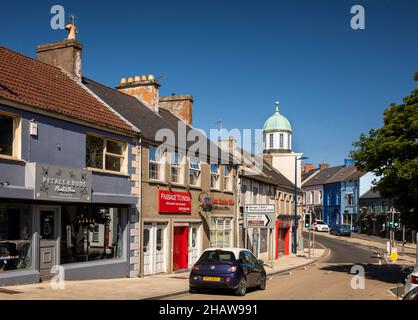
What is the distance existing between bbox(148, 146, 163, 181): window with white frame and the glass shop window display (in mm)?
2798

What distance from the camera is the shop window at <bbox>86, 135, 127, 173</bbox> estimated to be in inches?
770

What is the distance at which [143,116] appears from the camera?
84.0 ft

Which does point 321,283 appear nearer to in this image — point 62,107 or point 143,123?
point 143,123

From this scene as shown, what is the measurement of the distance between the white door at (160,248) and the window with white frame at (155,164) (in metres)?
2.16

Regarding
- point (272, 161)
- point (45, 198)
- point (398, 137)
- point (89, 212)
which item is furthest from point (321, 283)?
point (272, 161)

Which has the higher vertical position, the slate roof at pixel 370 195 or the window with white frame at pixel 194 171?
the window with white frame at pixel 194 171

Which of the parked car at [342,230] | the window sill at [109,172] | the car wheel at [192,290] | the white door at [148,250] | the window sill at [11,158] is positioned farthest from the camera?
the parked car at [342,230]

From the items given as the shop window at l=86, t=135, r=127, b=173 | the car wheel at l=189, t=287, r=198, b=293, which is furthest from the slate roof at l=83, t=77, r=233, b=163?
the car wheel at l=189, t=287, r=198, b=293

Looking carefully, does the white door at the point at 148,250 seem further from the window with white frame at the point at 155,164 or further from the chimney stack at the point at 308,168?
the chimney stack at the point at 308,168

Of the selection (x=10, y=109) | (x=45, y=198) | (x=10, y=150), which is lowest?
(x=45, y=198)

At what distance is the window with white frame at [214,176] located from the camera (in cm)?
2873

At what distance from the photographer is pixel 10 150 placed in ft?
52.5

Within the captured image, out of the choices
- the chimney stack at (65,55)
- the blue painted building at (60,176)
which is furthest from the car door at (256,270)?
the chimney stack at (65,55)

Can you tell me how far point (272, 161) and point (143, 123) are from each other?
103 ft
